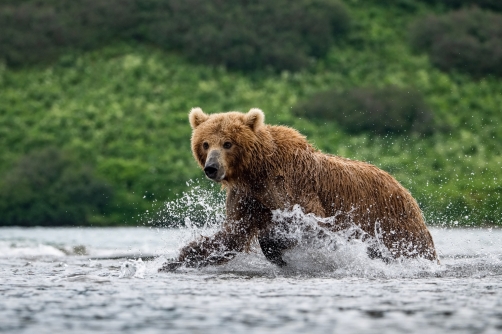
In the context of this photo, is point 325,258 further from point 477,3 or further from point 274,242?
point 477,3

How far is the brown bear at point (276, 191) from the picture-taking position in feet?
25.6

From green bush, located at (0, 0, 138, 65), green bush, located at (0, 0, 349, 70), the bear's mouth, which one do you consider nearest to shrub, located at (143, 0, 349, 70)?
green bush, located at (0, 0, 349, 70)

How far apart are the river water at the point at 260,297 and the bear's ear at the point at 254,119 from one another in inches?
46.9

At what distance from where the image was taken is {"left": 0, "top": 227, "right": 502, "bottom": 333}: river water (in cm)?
507

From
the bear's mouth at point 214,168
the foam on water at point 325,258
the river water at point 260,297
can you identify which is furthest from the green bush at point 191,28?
the bear's mouth at point 214,168

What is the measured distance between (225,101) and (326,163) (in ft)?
94.8

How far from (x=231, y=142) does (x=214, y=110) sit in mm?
28511

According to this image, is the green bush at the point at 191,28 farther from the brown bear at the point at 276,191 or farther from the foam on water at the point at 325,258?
the foam on water at the point at 325,258

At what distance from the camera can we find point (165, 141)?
33594 mm

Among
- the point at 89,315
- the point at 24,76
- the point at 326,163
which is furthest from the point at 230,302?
the point at 24,76

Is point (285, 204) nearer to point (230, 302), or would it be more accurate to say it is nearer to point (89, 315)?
point (230, 302)

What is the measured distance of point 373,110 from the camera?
33.5 meters

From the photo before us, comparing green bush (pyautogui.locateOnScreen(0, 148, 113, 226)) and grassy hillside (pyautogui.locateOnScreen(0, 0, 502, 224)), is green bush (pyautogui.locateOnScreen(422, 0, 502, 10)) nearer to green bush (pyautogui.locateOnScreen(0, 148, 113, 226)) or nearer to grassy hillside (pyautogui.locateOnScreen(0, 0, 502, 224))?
grassy hillside (pyautogui.locateOnScreen(0, 0, 502, 224))

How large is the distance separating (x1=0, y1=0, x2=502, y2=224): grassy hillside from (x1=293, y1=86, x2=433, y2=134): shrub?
53 cm
